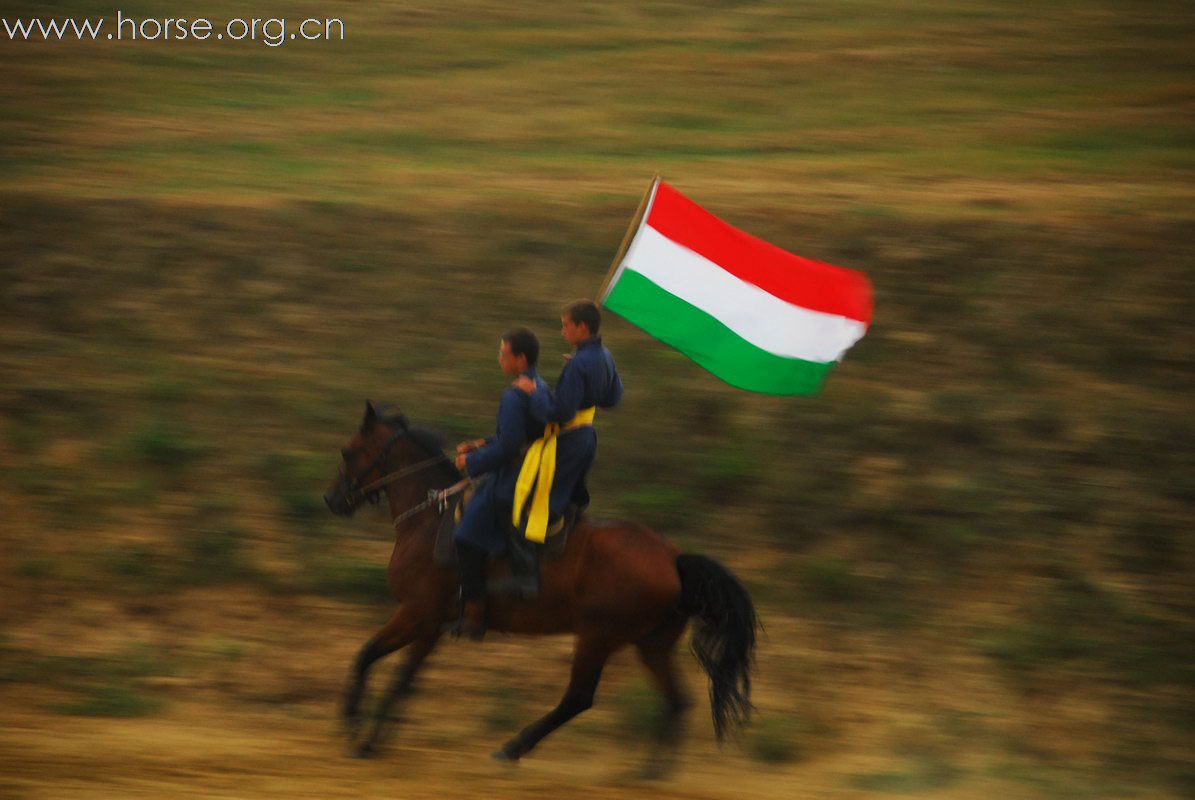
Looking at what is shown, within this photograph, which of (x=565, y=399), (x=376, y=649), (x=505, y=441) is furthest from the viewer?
(x=376, y=649)

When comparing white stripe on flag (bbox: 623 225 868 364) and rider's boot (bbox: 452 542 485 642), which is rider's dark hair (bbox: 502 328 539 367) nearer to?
white stripe on flag (bbox: 623 225 868 364)

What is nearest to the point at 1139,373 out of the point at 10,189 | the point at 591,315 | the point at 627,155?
the point at 591,315

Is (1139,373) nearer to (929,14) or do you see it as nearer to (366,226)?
(366,226)

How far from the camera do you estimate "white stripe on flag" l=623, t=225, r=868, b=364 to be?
7828 millimetres

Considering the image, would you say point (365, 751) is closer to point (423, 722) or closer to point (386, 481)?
point (423, 722)

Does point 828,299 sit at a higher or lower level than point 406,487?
higher

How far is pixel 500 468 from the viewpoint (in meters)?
7.93

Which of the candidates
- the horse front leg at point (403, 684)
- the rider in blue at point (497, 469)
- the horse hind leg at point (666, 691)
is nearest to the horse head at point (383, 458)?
the rider in blue at point (497, 469)

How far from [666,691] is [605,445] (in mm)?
3649

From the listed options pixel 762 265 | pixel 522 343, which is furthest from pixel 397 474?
pixel 762 265

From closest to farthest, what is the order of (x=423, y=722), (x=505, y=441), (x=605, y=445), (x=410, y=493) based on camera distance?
(x=505, y=441)
(x=410, y=493)
(x=423, y=722)
(x=605, y=445)

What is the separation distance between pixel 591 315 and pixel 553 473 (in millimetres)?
1000

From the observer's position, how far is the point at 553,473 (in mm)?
7855

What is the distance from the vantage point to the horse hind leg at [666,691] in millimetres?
8141
